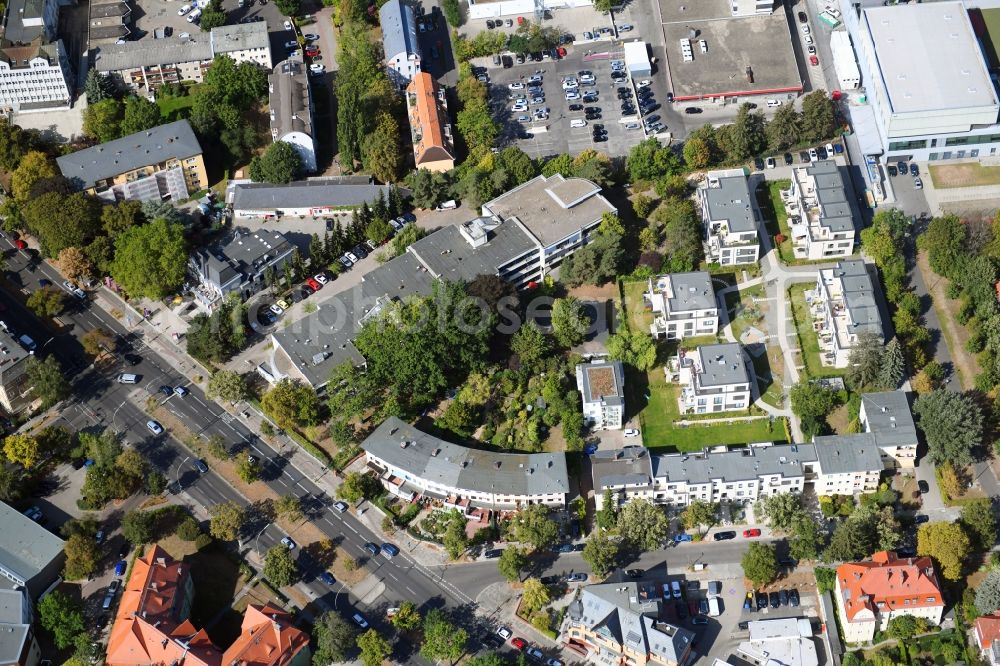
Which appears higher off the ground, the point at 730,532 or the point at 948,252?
the point at 948,252

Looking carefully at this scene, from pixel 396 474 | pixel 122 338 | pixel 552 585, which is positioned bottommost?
pixel 552 585

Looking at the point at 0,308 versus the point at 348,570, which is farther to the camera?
the point at 0,308

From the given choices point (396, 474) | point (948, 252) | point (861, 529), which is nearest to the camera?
point (861, 529)

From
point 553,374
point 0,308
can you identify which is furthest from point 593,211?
point 0,308

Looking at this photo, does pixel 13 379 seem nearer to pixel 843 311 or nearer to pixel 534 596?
pixel 534 596

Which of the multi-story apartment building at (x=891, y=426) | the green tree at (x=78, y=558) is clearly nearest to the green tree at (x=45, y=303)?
the green tree at (x=78, y=558)

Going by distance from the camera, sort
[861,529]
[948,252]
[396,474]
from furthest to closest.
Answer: [948,252] → [396,474] → [861,529]

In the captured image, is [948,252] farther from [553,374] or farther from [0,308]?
[0,308]
